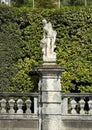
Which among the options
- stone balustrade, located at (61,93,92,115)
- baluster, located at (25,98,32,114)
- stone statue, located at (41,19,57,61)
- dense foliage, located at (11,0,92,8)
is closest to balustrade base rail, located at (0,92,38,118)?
baluster, located at (25,98,32,114)

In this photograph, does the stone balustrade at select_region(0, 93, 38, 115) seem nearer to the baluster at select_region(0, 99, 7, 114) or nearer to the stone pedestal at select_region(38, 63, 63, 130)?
the baluster at select_region(0, 99, 7, 114)

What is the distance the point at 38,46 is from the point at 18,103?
3.98 m

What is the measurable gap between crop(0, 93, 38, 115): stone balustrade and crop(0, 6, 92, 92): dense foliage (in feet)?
6.05

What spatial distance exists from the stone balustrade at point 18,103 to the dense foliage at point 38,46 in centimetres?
185

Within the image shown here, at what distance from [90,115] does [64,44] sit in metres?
4.43

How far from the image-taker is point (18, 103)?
12.5m

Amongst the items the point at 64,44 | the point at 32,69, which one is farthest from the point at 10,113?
the point at 64,44

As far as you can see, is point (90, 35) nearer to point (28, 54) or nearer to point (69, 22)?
point (69, 22)

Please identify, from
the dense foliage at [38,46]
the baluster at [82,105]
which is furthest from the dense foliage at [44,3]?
the baluster at [82,105]

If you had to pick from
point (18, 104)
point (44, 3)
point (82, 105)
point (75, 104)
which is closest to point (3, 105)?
point (18, 104)

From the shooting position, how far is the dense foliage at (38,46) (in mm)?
15047

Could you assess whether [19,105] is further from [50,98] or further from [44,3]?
[44,3]

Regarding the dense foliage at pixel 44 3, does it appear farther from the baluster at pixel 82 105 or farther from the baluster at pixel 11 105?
the baluster at pixel 82 105

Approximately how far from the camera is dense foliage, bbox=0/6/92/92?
15047 millimetres
